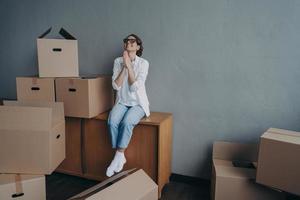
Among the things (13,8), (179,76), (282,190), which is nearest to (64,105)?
(179,76)

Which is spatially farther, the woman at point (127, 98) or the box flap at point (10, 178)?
the woman at point (127, 98)

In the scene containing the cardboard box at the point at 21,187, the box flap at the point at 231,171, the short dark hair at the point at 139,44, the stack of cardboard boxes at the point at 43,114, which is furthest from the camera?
the short dark hair at the point at 139,44

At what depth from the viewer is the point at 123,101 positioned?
2.29m

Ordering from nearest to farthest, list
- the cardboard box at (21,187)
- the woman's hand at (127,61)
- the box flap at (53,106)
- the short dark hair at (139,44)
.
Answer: the cardboard box at (21,187), the box flap at (53,106), the woman's hand at (127,61), the short dark hair at (139,44)

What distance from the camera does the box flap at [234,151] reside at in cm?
215

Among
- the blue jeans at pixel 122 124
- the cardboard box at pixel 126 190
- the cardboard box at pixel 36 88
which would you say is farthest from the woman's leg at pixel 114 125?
the cardboard box at pixel 36 88

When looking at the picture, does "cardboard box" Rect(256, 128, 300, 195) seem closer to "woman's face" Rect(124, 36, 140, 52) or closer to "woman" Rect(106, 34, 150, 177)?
"woman" Rect(106, 34, 150, 177)

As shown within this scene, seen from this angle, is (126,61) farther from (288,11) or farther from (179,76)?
(288,11)

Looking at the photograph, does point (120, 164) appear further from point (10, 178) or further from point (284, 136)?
point (284, 136)

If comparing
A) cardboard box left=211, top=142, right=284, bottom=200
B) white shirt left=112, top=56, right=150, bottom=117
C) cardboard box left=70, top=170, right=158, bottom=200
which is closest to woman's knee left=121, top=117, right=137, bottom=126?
white shirt left=112, top=56, right=150, bottom=117

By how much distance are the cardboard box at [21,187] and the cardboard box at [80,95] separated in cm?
69

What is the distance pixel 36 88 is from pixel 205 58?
5.23 feet

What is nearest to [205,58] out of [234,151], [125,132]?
[234,151]

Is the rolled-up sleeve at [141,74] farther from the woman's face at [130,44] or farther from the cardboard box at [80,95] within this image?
the cardboard box at [80,95]
